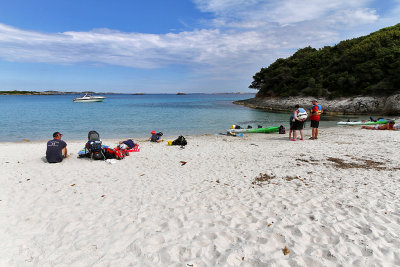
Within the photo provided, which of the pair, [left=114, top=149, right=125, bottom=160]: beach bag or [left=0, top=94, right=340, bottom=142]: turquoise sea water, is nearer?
[left=114, top=149, right=125, bottom=160]: beach bag

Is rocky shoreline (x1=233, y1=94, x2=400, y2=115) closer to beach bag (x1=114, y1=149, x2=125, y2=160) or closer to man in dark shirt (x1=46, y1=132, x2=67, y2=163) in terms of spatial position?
beach bag (x1=114, y1=149, x2=125, y2=160)

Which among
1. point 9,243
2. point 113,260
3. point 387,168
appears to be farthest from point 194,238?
point 387,168

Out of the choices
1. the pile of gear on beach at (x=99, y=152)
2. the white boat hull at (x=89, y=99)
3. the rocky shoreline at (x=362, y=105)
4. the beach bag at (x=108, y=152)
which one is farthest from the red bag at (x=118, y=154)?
the white boat hull at (x=89, y=99)

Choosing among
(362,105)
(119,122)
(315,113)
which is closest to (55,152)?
(315,113)

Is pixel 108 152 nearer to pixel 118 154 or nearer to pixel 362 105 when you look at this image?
pixel 118 154

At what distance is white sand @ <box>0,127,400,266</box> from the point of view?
340cm

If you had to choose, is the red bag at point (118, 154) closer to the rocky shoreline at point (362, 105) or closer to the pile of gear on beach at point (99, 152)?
the pile of gear on beach at point (99, 152)

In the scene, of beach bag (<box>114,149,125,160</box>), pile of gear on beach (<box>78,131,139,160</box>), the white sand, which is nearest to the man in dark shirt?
the white sand

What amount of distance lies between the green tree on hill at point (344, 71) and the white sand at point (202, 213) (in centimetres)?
3744

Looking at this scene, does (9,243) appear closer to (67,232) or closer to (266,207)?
(67,232)

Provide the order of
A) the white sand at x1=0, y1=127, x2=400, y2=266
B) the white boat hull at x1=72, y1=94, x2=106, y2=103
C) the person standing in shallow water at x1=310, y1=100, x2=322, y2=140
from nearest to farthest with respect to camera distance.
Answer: the white sand at x1=0, y1=127, x2=400, y2=266
the person standing in shallow water at x1=310, y1=100, x2=322, y2=140
the white boat hull at x1=72, y1=94, x2=106, y2=103

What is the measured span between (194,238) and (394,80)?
42.9 metres

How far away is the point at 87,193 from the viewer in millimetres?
5918

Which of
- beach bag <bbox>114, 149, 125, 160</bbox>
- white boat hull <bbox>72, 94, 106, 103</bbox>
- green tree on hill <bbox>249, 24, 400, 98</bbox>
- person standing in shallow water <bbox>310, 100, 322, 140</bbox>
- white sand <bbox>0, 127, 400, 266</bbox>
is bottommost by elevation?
white sand <bbox>0, 127, 400, 266</bbox>
